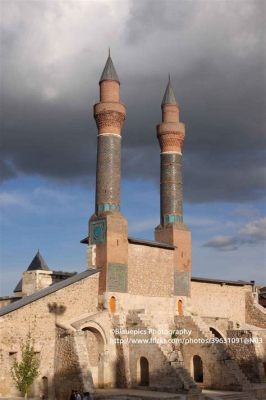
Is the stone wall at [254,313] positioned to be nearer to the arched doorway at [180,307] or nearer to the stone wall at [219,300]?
the stone wall at [219,300]

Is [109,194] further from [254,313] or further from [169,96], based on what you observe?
[254,313]

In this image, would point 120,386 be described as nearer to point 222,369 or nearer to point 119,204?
point 222,369

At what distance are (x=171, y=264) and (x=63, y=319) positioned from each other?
641 cm

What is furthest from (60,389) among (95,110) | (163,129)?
(163,129)

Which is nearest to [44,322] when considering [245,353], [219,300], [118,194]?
[118,194]

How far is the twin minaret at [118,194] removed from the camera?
2128 centimetres

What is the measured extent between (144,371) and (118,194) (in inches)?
281

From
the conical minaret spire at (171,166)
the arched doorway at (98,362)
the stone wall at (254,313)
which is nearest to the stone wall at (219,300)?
the stone wall at (254,313)

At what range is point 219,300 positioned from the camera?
26672 millimetres

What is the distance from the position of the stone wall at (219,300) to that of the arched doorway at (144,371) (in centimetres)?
546

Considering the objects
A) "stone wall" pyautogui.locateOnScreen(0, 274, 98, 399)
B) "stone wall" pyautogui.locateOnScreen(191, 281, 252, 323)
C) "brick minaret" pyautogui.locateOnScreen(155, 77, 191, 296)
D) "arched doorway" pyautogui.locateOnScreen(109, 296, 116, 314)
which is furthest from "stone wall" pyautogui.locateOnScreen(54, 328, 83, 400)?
"stone wall" pyautogui.locateOnScreen(191, 281, 252, 323)

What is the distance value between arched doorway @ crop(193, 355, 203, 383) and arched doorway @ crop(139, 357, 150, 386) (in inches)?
101

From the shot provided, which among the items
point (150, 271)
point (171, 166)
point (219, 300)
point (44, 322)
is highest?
point (171, 166)

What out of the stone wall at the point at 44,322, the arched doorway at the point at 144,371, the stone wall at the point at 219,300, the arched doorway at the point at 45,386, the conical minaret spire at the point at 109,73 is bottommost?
the arched doorway at the point at 45,386
